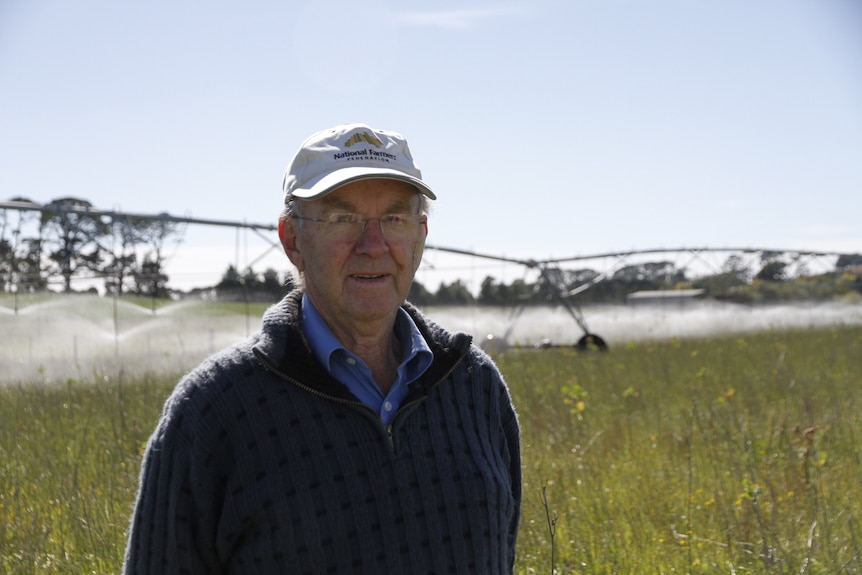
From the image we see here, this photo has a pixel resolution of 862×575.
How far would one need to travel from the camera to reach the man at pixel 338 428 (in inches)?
68.8

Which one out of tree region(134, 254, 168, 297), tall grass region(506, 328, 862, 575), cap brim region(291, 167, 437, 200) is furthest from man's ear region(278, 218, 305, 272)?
tree region(134, 254, 168, 297)

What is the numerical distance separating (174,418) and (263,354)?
0.24 m

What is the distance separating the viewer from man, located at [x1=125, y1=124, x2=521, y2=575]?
68.8 inches

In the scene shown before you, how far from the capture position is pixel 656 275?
24375 millimetres

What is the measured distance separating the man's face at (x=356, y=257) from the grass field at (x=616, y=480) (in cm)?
113

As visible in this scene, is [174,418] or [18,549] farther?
[18,549]

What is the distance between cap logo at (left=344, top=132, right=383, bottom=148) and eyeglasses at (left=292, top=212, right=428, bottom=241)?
0.56 feet

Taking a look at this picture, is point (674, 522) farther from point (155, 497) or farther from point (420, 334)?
point (155, 497)

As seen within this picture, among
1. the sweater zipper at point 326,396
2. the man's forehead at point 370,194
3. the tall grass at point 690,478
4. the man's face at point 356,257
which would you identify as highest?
the man's forehead at point 370,194

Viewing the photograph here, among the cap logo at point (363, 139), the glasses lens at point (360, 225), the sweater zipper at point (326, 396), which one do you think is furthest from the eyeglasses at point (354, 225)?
the sweater zipper at point (326, 396)

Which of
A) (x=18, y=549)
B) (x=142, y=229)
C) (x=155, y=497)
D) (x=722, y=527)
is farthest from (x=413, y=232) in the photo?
(x=142, y=229)

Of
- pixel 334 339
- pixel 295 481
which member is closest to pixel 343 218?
pixel 334 339

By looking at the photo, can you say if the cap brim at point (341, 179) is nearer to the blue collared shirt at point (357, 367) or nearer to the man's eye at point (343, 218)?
the man's eye at point (343, 218)

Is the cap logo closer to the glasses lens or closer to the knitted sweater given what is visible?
the glasses lens
